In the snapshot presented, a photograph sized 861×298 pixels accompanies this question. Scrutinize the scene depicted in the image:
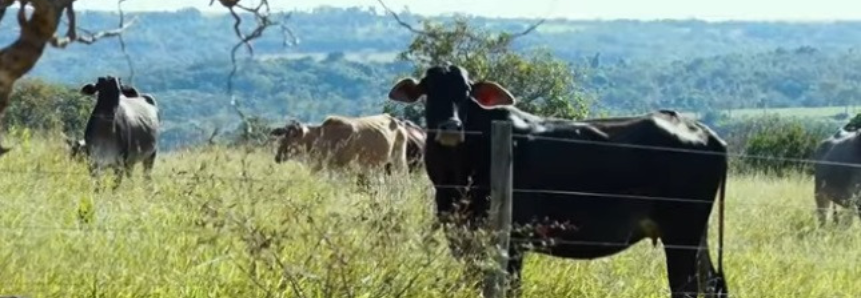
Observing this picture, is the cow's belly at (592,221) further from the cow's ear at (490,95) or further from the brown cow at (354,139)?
the brown cow at (354,139)

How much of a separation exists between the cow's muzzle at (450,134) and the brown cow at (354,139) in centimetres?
1031

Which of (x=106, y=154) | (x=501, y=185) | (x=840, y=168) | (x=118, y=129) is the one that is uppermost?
(x=501, y=185)

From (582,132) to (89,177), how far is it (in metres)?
4.92

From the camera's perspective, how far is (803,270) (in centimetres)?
1191

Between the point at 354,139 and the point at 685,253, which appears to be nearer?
the point at 685,253

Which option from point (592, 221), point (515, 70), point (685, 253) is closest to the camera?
point (592, 221)

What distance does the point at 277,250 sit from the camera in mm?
8641

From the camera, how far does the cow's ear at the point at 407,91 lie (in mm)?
10984

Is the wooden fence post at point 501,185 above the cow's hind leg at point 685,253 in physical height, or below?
above

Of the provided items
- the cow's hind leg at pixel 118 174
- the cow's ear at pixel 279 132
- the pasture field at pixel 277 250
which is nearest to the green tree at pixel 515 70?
the cow's ear at pixel 279 132

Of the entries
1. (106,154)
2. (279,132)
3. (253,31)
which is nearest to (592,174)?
(253,31)

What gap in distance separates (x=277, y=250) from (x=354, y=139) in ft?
43.8

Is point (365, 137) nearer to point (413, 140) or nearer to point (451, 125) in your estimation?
point (413, 140)

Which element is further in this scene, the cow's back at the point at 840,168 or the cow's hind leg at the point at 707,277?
the cow's back at the point at 840,168
